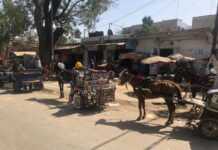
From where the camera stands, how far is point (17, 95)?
47.8ft

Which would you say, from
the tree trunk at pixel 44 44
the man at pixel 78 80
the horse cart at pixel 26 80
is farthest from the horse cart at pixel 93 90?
the tree trunk at pixel 44 44

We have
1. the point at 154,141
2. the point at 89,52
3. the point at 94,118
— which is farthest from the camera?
the point at 89,52

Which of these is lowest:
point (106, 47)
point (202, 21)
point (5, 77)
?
point (5, 77)

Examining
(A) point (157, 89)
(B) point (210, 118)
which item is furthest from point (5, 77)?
(B) point (210, 118)

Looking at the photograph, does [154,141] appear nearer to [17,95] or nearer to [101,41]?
[17,95]

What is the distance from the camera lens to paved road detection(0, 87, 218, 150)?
21.5 feet

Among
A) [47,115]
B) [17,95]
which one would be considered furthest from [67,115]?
[17,95]

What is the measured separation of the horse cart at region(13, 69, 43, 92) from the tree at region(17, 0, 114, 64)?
9968 millimetres

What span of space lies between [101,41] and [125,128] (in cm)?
2004

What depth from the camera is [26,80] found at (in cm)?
1582

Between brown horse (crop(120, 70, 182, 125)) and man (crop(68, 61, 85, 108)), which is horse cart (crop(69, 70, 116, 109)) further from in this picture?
brown horse (crop(120, 70, 182, 125))

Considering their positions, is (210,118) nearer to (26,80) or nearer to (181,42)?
(26,80)

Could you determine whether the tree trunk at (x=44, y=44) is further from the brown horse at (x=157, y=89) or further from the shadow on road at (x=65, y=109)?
the brown horse at (x=157, y=89)

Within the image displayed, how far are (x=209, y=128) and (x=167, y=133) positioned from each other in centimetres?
112
